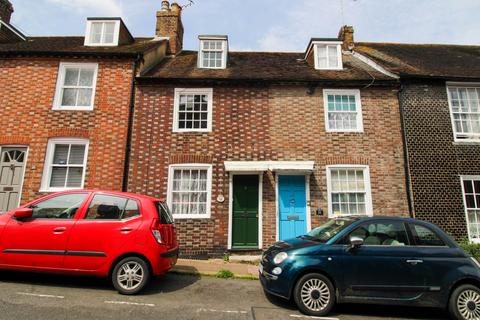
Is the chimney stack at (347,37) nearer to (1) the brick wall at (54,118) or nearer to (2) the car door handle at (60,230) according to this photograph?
(1) the brick wall at (54,118)

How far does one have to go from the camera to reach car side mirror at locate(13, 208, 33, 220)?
16.8ft

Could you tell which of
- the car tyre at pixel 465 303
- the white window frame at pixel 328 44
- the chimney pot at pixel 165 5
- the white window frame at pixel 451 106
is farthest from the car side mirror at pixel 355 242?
the chimney pot at pixel 165 5

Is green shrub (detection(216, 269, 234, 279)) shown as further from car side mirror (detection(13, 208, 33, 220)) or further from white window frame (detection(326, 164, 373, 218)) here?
car side mirror (detection(13, 208, 33, 220))

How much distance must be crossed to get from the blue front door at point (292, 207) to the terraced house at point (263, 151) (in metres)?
0.03

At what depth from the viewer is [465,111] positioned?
996 centimetres

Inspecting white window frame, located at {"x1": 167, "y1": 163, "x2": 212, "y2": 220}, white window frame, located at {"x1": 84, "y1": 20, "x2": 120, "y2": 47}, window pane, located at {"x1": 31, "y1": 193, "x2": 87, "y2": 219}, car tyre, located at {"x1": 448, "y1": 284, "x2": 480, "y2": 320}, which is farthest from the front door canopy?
white window frame, located at {"x1": 84, "y1": 20, "x2": 120, "y2": 47}

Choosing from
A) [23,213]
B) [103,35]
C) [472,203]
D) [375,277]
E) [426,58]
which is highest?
[103,35]

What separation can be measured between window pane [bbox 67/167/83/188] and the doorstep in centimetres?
443

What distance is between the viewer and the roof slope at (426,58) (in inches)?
408

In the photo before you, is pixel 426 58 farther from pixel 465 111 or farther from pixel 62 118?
pixel 62 118

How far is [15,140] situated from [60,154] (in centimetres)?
145

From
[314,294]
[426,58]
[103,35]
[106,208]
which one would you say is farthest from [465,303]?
[103,35]

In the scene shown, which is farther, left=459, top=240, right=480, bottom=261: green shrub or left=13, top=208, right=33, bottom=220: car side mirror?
left=459, top=240, right=480, bottom=261: green shrub

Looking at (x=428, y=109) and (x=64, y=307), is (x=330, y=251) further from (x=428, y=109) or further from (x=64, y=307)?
(x=428, y=109)
